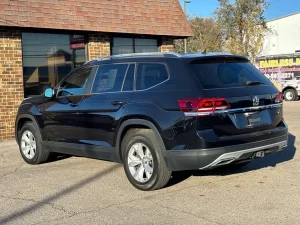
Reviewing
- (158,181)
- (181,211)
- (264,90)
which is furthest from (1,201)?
(264,90)

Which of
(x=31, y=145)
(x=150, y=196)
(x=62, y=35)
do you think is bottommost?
(x=150, y=196)

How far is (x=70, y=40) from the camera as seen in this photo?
1155cm

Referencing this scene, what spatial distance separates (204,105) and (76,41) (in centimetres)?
742

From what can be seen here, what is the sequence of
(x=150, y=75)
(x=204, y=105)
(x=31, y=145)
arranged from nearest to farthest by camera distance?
1. (x=204, y=105)
2. (x=150, y=75)
3. (x=31, y=145)

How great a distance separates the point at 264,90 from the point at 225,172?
1.58 metres

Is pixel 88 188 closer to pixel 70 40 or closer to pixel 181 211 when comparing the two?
pixel 181 211

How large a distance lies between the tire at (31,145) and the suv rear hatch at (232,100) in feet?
11.3

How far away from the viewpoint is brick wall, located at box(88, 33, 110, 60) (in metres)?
11.7

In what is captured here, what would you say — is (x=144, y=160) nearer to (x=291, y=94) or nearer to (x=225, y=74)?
(x=225, y=74)

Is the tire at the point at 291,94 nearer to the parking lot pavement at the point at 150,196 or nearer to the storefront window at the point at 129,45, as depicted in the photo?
the storefront window at the point at 129,45

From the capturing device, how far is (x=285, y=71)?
2416 cm

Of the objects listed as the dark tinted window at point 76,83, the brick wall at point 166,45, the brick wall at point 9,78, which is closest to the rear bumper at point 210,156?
the dark tinted window at point 76,83

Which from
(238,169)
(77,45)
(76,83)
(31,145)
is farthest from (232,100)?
(77,45)

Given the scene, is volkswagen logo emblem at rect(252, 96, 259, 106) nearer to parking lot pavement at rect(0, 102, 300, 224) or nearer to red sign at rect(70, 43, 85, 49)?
parking lot pavement at rect(0, 102, 300, 224)
